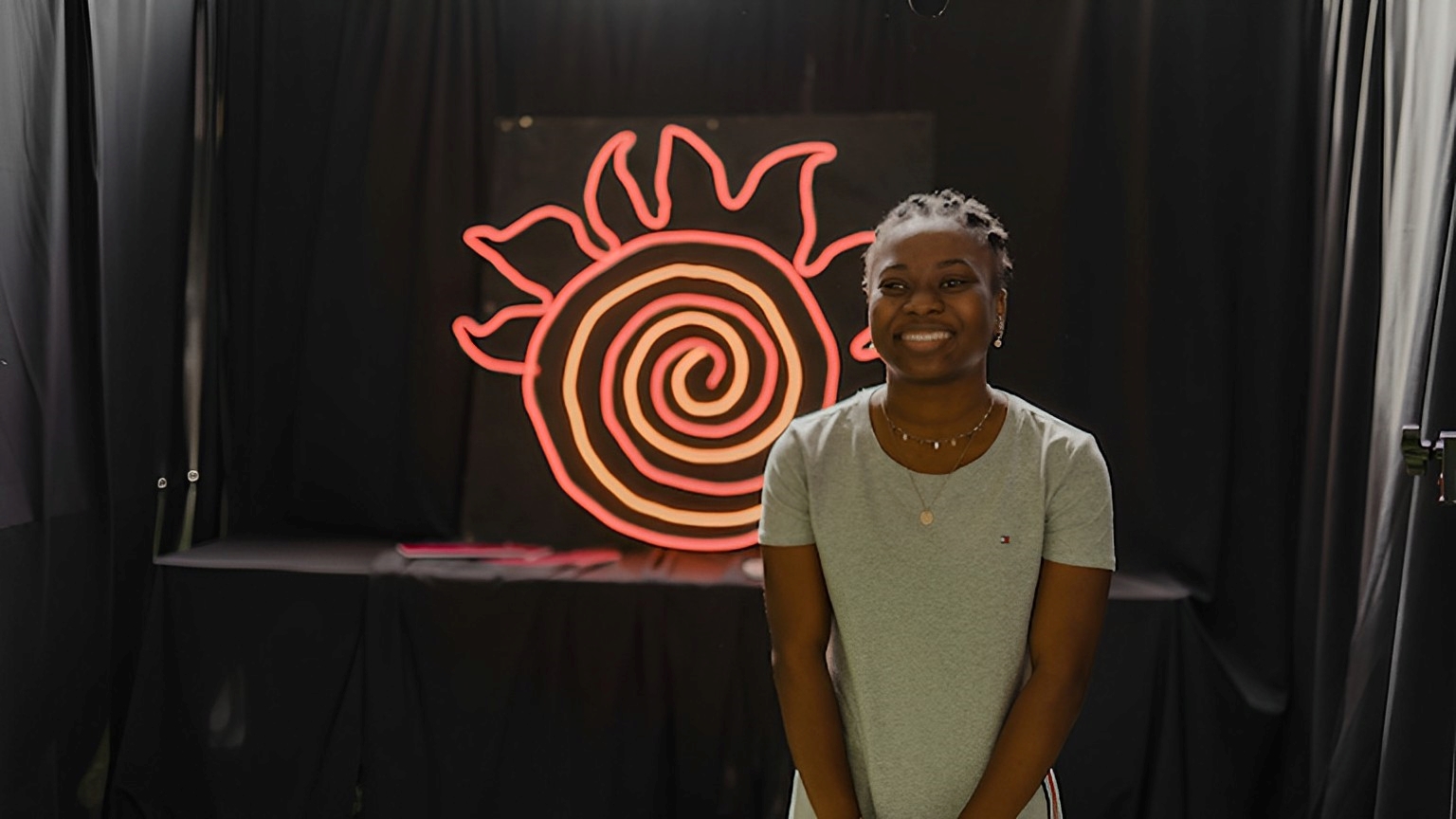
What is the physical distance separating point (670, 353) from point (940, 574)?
1706 mm

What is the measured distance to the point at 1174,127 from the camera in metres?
3.03

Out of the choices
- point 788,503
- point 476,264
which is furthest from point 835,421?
point 476,264

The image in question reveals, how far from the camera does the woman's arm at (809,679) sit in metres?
1.54

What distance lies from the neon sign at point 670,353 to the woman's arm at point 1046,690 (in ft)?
5.07

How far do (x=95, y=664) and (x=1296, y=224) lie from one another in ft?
9.48

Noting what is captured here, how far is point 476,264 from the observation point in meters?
3.32

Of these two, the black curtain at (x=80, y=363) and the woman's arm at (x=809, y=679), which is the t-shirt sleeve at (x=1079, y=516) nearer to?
the woman's arm at (x=809, y=679)

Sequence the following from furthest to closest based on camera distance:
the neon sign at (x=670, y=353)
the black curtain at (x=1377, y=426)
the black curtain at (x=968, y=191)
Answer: the neon sign at (x=670, y=353), the black curtain at (x=968, y=191), the black curtain at (x=1377, y=426)

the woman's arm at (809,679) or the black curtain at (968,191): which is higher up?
the black curtain at (968,191)

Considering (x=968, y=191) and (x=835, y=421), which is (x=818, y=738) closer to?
(x=835, y=421)

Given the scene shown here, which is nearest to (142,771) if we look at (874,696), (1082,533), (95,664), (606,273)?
(95,664)

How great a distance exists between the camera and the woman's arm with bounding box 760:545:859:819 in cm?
154

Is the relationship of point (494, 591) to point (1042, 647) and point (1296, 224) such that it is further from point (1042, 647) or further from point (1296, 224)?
point (1296, 224)

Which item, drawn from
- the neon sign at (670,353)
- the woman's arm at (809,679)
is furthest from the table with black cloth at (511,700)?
the woman's arm at (809,679)
